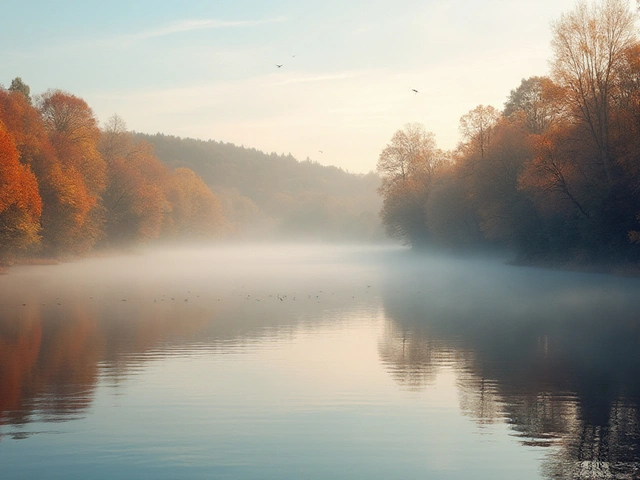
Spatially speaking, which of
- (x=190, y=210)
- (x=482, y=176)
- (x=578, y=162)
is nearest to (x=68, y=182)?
(x=482, y=176)

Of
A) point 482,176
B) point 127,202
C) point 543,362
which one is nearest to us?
point 543,362

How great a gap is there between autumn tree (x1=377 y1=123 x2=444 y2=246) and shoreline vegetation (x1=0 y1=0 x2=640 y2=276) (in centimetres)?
15

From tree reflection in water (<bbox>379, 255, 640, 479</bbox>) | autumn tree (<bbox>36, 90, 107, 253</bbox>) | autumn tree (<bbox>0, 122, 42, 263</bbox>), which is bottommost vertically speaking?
tree reflection in water (<bbox>379, 255, 640, 479</bbox>)

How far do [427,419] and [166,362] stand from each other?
7.07 meters

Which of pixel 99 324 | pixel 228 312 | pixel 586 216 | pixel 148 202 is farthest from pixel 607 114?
pixel 148 202

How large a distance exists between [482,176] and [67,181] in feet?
119

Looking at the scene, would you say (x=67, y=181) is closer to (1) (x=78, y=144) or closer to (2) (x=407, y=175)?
(1) (x=78, y=144)

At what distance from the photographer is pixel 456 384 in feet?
45.5

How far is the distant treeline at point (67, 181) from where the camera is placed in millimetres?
49312

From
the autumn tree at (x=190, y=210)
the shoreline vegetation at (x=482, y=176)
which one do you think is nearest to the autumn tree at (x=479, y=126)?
→ the shoreline vegetation at (x=482, y=176)

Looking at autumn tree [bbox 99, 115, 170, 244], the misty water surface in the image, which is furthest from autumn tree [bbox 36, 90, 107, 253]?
the misty water surface

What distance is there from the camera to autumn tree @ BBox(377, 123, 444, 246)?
315ft

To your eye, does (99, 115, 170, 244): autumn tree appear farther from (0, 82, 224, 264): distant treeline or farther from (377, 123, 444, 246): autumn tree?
(377, 123, 444, 246): autumn tree

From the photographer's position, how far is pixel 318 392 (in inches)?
524
